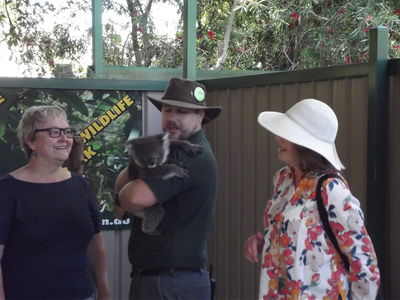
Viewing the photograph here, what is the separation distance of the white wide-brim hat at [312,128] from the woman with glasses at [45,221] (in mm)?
1005

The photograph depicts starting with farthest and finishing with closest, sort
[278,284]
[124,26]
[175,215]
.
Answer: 1. [124,26]
2. [175,215]
3. [278,284]

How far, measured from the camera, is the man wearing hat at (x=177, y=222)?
2742 millimetres

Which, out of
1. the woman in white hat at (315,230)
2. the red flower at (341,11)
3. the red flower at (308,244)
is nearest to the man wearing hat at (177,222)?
the woman in white hat at (315,230)

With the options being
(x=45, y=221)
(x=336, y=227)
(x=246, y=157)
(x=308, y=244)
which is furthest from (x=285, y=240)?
(x=246, y=157)

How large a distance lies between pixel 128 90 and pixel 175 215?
77.1 inches

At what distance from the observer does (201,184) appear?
2.82 meters

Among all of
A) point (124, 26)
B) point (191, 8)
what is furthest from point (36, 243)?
point (124, 26)

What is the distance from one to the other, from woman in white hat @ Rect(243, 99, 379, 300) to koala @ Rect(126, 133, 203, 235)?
1.41ft

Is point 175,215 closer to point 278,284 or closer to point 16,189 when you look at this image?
point 278,284

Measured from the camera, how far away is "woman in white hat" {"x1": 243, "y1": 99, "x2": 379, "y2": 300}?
7.80 feet

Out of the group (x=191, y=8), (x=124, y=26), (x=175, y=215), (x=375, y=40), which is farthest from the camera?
(x=124, y=26)

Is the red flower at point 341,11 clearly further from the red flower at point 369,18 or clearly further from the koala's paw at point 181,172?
the koala's paw at point 181,172

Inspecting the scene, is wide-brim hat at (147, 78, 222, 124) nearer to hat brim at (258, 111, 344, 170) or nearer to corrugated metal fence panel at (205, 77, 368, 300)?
hat brim at (258, 111, 344, 170)

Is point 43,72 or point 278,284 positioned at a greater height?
point 43,72
